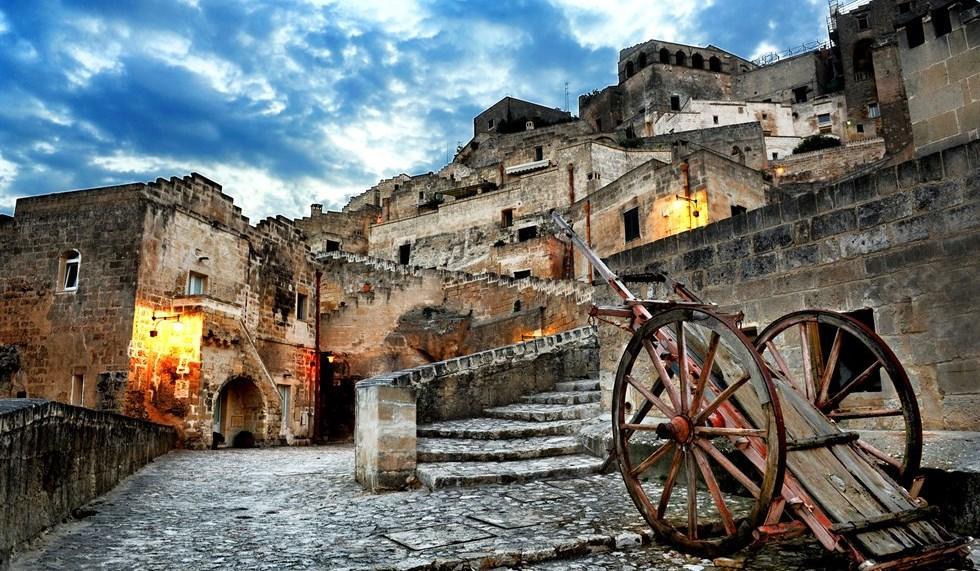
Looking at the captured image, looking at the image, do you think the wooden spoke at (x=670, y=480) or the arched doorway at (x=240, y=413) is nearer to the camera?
the wooden spoke at (x=670, y=480)

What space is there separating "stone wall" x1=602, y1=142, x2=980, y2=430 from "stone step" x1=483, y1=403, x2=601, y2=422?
3407 millimetres

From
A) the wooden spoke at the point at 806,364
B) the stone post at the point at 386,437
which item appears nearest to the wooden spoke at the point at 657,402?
the wooden spoke at the point at 806,364

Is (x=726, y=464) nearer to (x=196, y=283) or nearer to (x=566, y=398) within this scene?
(x=566, y=398)

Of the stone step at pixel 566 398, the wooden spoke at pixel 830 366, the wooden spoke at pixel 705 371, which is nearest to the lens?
the wooden spoke at pixel 705 371

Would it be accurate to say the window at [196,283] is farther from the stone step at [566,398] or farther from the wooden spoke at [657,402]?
the wooden spoke at [657,402]

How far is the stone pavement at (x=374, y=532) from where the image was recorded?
13.4ft

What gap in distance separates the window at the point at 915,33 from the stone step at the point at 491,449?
6.22m

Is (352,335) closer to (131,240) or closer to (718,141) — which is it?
(131,240)

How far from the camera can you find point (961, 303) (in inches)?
194

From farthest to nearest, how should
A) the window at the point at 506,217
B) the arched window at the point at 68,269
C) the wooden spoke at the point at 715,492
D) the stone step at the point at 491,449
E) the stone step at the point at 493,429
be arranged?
the window at the point at 506,217, the arched window at the point at 68,269, the stone step at the point at 493,429, the stone step at the point at 491,449, the wooden spoke at the point at 715,492

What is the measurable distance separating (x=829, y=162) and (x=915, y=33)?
35.7 meters

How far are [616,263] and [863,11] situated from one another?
5206 centimetres

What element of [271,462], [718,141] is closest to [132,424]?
[271,462]

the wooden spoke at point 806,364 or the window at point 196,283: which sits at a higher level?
the window at point 196,283
